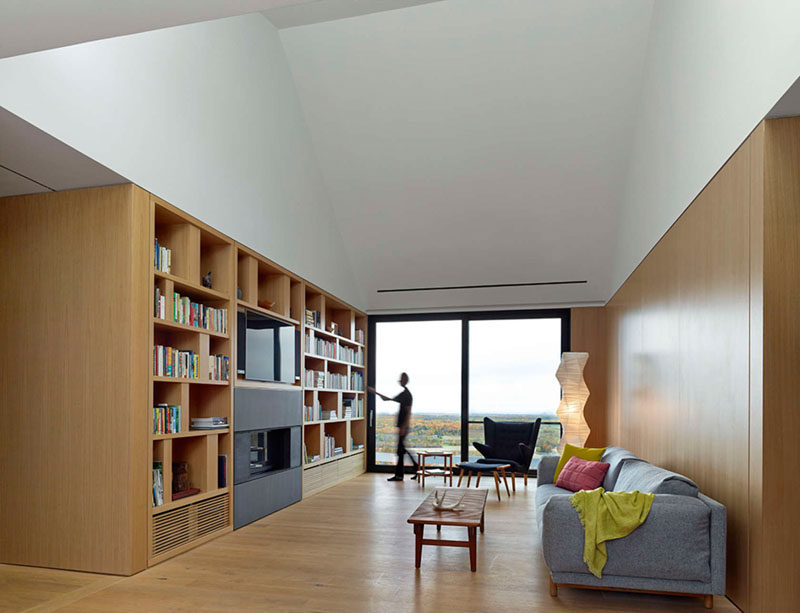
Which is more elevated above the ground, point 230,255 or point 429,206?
point 429,206

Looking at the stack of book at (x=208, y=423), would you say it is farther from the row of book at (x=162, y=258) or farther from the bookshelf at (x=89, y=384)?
the row of book at (x=162, y=258)

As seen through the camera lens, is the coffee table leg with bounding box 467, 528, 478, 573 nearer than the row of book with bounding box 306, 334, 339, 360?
Yes

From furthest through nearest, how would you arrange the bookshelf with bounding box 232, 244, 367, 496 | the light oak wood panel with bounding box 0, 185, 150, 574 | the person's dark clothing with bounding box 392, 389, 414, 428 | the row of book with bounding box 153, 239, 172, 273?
the person's dark clothing with bounding box 392, 389, 414, 428 → the bookshelf with bounding box 232, 244, 367, 496 → the row of book with bounding box 153, 239, 172, 273 → the light oak wood panel with bounding box 0, 185, 150, 574

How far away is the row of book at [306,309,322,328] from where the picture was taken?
26.7ft

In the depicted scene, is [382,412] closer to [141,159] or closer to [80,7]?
[141,159]

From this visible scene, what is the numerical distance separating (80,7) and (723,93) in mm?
3675

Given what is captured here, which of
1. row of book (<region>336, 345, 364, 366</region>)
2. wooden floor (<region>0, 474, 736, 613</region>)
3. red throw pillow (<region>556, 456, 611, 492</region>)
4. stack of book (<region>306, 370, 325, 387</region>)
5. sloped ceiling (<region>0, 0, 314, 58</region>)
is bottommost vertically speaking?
wooden floor (<region>0, 474, 736, 613</region>)

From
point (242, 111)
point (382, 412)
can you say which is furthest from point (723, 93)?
point (382, 412)

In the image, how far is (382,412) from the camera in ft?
34.9

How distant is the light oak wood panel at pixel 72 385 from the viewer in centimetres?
447

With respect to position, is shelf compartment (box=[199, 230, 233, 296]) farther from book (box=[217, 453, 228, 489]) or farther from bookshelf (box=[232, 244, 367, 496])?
book (box=[217, 453, 228, 489])

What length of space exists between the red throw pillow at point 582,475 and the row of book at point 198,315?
3.48 meters

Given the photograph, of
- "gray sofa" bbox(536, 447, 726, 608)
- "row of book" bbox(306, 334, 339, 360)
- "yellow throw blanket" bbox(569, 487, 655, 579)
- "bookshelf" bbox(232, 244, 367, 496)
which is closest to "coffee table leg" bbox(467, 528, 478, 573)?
"gray sofa" bbox(536, 447, 726, 608)

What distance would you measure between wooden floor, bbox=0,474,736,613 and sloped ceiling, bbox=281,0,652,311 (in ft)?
14.3
